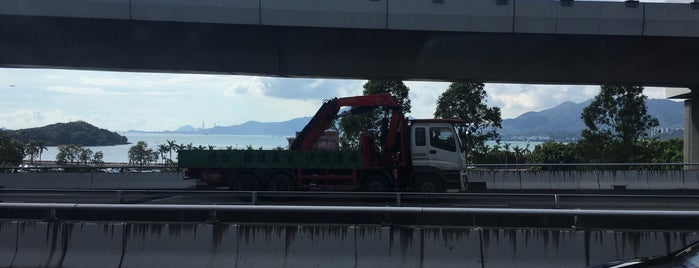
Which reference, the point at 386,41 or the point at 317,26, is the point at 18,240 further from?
the point at 386,41

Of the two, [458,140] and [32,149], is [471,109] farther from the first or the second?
[32,149]

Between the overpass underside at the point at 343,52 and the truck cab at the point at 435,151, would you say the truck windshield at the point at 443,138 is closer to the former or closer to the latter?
the truck cab at the point at 435,151

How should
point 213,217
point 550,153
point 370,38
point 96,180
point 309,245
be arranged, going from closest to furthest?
point 309,245 → point 213,217 → point 370,38 → point 96,180 → point 550,153

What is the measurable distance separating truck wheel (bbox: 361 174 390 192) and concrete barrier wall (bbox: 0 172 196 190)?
7844 millimetres

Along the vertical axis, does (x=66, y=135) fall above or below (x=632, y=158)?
above

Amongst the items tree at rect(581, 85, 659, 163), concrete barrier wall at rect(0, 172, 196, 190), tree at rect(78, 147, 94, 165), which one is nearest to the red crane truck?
concrete barrier wall at rect(0, 172, 196, 190)

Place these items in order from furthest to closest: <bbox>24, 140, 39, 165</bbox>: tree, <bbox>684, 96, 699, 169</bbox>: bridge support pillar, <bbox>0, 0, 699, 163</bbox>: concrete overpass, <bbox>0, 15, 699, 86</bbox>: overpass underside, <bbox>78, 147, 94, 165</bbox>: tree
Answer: <bbox>24, 140, 39, 165</bbox>: tree, <bbox>78, 147, 94, 165</bbox>: tree, <bbox>684, 96, 699, 169</bbox>: bridge support pillar, <bbox>0, 15, 699, 86</bbox>: overpass underside, <bbox>0, 0, 699, 163</bbox>: concrete overpass

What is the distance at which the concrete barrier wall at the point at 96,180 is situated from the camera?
20531 mm

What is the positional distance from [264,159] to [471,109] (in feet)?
63.8

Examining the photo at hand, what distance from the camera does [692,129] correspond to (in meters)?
24.6

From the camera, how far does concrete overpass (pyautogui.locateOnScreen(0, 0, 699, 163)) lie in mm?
18328

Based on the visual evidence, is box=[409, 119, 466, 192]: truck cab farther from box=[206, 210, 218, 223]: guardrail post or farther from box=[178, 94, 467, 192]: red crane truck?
box=[206, 210, 218, 223]: guardrail post

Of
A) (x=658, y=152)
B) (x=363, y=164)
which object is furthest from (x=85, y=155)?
(x=658, y=152)

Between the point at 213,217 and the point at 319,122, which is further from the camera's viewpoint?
the point at 319,122
